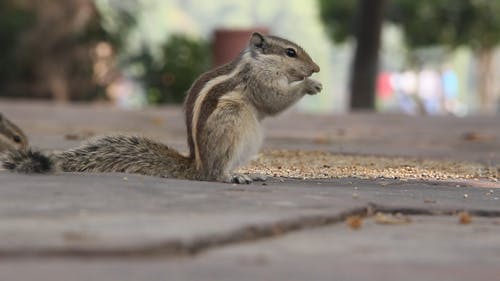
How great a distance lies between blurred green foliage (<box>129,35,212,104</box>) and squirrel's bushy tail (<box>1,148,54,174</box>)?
55.3 ft

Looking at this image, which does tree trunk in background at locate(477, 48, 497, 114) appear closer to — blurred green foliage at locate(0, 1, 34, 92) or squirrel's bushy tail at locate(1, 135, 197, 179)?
blurred green foliage at locate(0, 1, 34, 92)

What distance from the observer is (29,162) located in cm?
543

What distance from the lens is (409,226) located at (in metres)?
4.47

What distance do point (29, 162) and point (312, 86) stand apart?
1.86m

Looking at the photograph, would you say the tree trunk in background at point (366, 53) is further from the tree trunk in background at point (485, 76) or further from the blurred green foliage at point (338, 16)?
the tree trunk in background at point (485, 76)

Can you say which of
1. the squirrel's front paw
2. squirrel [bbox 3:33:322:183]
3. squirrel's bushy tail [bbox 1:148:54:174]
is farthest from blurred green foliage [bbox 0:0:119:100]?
squirrel's bushy tail [bbox 1:148:54:174]

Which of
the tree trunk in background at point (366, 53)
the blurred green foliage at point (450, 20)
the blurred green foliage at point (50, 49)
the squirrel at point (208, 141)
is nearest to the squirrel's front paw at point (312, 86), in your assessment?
the squirrel at point (208, 141)

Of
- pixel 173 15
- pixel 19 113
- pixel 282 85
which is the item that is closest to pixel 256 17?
pixel 173 15

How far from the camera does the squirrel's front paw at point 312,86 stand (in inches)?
257

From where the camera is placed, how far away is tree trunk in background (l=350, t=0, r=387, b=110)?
63.4 feet

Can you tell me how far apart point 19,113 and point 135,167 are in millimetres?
9493

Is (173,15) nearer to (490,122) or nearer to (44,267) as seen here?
(490,122)

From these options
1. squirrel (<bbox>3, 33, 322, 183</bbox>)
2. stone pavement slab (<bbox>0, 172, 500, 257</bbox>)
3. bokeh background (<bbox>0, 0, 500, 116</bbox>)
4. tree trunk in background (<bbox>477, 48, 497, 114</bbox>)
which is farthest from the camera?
tree trunk in background (<bbox>477, 48, 497, 114</bbox>)

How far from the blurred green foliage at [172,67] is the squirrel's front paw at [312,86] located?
15.8 meters
